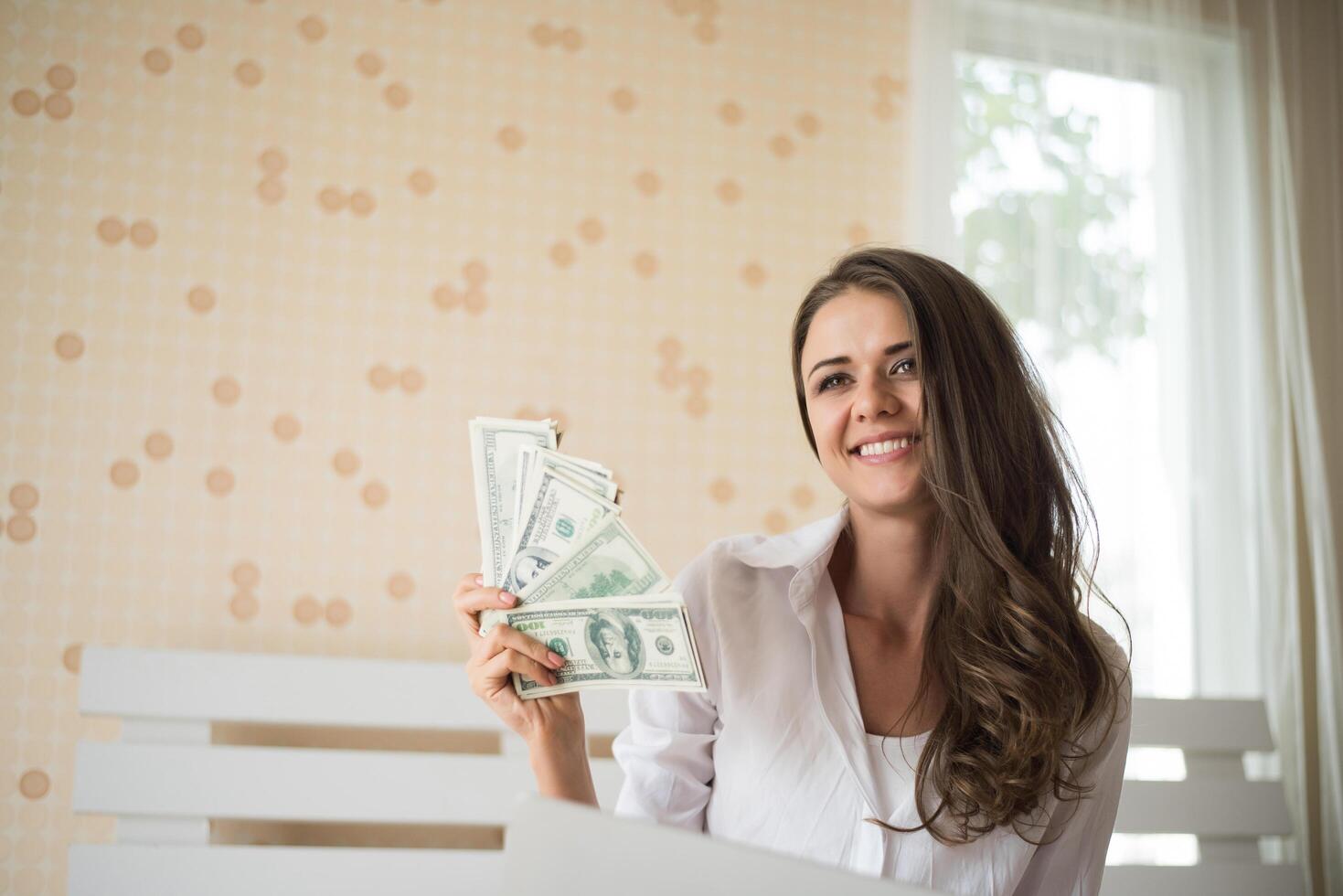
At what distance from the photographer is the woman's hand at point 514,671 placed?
4.05 ft

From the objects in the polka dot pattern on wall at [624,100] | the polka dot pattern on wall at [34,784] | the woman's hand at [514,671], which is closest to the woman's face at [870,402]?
the woman's hand at [514,671]

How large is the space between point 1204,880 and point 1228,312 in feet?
4.53

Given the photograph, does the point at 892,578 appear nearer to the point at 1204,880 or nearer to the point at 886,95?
the point at 1204,880

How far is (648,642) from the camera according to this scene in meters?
1.21

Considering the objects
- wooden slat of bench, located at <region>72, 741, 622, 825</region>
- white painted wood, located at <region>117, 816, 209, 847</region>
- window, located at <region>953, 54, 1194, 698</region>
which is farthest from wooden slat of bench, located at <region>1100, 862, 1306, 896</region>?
white painted wood, located at <region>117, 816, 209, 847</region>

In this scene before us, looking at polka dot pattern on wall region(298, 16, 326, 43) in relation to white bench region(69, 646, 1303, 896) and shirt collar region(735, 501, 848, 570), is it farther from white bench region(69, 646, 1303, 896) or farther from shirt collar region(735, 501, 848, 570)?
shirt collar region(735, 501, 848, 570)

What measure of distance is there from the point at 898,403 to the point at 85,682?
5.13ft

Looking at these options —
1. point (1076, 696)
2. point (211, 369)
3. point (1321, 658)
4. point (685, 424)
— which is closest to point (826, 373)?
point (1076, 696)

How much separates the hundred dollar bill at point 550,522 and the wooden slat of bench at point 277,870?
0.98 metres

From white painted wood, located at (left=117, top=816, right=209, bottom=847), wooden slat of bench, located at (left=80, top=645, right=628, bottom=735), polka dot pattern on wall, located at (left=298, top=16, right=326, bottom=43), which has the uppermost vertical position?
polka dot pattern on wall, located at (left=298, top=16, right=326, bottom=43)

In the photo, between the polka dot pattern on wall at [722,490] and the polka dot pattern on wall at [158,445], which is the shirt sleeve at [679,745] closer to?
the polka dot pattern on wall at [722,490]

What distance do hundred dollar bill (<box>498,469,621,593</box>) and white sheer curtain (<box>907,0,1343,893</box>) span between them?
1.51m

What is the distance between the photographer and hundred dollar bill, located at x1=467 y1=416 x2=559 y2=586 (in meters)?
1.29

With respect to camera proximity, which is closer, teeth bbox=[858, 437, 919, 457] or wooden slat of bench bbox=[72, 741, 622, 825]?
teeth bbox=[858, 437, 919, 457]
